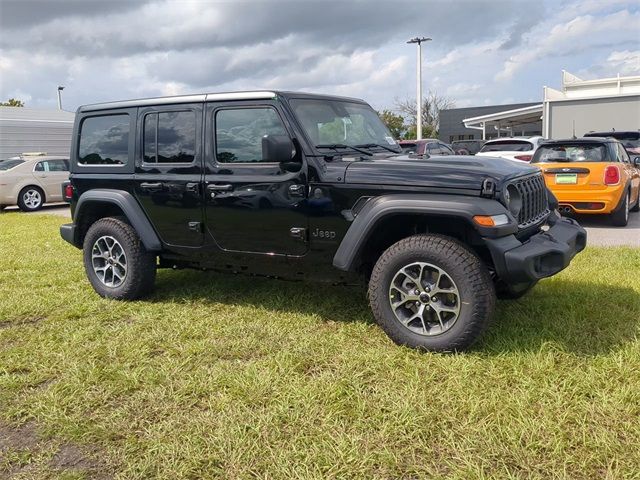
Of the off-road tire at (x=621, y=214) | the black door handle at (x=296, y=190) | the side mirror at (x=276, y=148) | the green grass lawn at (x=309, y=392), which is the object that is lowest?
the green grass lawn at (x=309, y=392)

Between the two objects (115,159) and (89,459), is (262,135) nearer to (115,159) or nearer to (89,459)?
(115,159)

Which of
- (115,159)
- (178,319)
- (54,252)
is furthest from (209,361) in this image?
(54,252)

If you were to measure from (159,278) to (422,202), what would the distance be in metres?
3.59

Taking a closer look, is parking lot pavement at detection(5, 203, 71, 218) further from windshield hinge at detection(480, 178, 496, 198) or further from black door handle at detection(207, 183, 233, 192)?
windshield hinge at detection(480, 178, 496, 198)

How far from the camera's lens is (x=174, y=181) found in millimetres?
4648

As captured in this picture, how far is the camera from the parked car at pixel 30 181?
1388 centimetres

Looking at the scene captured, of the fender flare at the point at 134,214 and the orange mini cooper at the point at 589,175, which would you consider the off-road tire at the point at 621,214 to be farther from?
the fender flare at the point at 134,214

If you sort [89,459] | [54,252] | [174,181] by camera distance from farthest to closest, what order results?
[54,252]
[174,181]
[89,459]

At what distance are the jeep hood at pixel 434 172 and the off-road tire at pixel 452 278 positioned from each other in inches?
14.7

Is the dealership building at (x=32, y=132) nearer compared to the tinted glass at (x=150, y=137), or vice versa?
the tinted glass at (x=150, y=137)

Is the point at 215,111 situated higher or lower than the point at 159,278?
higher

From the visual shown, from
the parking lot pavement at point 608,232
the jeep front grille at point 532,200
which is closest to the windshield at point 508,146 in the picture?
the parking lot pavement at point 608,232

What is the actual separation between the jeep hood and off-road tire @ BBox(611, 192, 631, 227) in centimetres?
546

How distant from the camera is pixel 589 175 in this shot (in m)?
8.41
